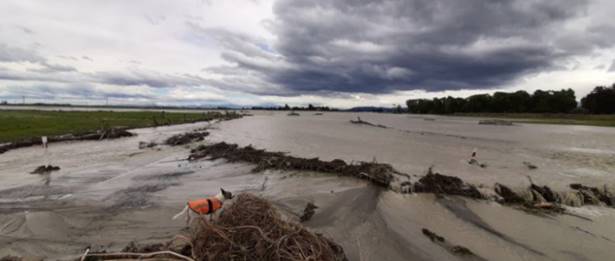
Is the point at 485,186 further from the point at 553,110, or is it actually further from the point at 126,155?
the point at 553,110

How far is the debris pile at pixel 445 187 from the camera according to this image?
7926mm

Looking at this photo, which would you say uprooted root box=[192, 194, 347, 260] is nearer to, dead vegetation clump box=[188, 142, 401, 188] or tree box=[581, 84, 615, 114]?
dead vegetation clump box=[188, 142, 401, 188]

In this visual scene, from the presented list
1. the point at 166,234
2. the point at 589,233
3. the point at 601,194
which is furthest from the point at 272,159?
the point at 601,194

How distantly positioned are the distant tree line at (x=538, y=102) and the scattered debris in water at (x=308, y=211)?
91619mm

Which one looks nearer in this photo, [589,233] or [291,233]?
[291,233]

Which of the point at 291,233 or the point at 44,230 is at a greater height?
the point at 291,233

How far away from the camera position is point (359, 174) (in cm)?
956

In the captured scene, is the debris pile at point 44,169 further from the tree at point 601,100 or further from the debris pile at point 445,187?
the tree at point 601,100

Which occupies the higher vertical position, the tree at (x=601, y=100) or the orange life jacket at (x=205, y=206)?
the tree at (x=601, y=100)

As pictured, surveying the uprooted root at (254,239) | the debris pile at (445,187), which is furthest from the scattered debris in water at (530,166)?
the uprooted root at (254,239)

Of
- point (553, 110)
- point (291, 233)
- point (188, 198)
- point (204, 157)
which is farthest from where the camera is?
point (553, 110)

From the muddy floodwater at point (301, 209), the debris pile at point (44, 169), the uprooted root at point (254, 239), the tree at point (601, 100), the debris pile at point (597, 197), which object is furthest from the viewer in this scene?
the tree at point (601, 100)

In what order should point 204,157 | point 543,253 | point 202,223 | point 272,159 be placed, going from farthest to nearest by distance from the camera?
point 204,157 → point 272,159 → point 543,253 → point 202,223

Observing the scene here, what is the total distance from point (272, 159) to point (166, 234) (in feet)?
22.6
